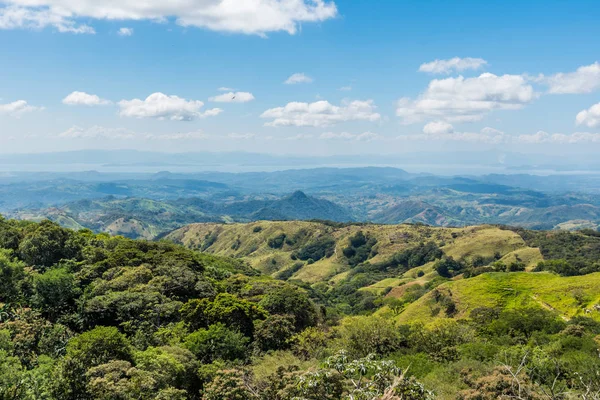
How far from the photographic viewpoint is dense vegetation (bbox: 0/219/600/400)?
79.1ft

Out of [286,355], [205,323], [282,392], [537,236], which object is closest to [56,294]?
[205,323]

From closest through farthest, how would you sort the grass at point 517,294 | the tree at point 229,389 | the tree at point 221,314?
the tree at point 229,389
the tree at point 221,314
the grass at point 517,294

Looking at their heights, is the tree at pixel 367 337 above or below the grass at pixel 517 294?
above

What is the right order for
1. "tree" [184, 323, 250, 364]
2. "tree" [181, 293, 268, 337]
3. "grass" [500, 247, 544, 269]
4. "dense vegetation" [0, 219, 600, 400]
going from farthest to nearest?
1. "grass" [500, 247, 544, 269]
2. "tree" [181, 293, 268, 337]
3. "tree" [184, 323, 250, 364]
4. "dense vegetation" [0, 219, 600, 400]

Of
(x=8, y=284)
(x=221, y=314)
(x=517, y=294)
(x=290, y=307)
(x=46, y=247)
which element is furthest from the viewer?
(x=517, y=294)

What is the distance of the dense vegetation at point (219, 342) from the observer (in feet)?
79.1

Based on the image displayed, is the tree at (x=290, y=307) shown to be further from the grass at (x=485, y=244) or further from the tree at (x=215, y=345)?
the grass at (x=485, y=244)

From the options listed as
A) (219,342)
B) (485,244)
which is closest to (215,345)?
(219,342)

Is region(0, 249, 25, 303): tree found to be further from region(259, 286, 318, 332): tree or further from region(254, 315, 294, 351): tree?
region(259, 286, 318, 332): tree

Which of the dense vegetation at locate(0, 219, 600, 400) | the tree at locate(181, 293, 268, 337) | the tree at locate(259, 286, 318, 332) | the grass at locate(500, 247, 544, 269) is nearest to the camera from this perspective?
the dense vegetation at locate(0, 219, 600, 400)

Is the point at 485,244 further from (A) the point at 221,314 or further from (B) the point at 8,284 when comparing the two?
(B) the point at 8,284

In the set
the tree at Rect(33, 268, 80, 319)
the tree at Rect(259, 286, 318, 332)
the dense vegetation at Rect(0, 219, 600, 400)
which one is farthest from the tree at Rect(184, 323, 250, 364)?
the tree at Rect(33, 268, 80, 319)

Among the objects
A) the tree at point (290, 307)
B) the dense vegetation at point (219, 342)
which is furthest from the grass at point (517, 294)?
the tree at point (290, 307)

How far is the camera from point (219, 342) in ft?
122
